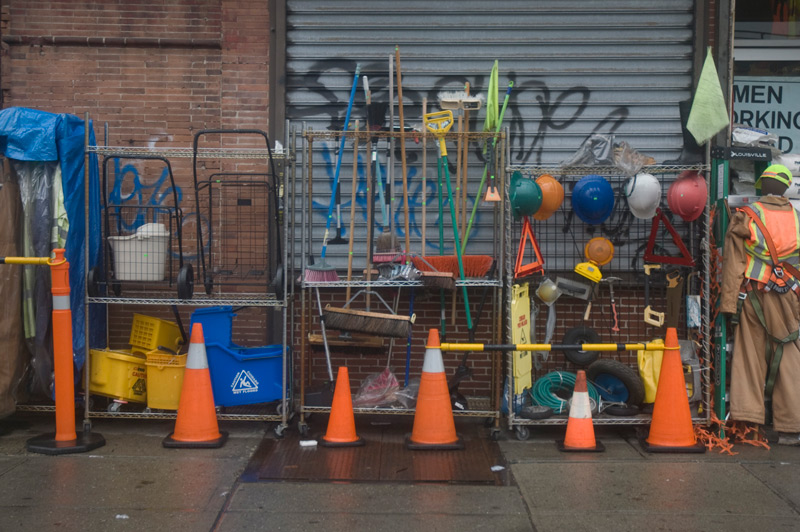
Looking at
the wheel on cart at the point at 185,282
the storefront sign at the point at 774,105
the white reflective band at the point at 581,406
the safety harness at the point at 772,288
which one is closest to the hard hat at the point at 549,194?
the safety harness at the point at 772,288

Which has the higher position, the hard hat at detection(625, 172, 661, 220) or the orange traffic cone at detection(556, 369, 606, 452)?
the hard hat at detection(625, 172, 661, 220)

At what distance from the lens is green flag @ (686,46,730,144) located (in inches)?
242

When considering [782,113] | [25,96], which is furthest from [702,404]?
[25,96]

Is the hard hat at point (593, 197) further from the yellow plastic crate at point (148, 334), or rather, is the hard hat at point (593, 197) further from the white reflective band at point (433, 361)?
the yellow plastic crate at point (148, 334)

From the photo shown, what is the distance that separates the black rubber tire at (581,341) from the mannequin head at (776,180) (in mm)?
1830

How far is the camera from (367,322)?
6.24 m

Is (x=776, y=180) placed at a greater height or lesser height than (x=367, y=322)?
greater

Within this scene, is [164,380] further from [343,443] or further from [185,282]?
[343,443]

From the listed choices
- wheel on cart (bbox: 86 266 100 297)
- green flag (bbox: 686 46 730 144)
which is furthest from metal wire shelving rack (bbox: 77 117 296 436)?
green flag (bbox: 686 46 730 144)

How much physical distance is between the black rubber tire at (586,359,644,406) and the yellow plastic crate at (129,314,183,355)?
3.56 m

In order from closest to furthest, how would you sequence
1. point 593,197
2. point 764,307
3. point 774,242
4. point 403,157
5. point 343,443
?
1. point 343,443
2. point 774,242
3. point 764,307
4. point 593,197
5. point 403,157

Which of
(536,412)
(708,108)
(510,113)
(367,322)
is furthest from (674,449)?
(510,113)

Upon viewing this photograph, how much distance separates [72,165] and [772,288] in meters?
5.75

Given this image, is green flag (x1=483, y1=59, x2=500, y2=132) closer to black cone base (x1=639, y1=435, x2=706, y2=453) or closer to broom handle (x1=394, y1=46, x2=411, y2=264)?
broom handle (x1=394, y1=46, x2=411, y2=264)
